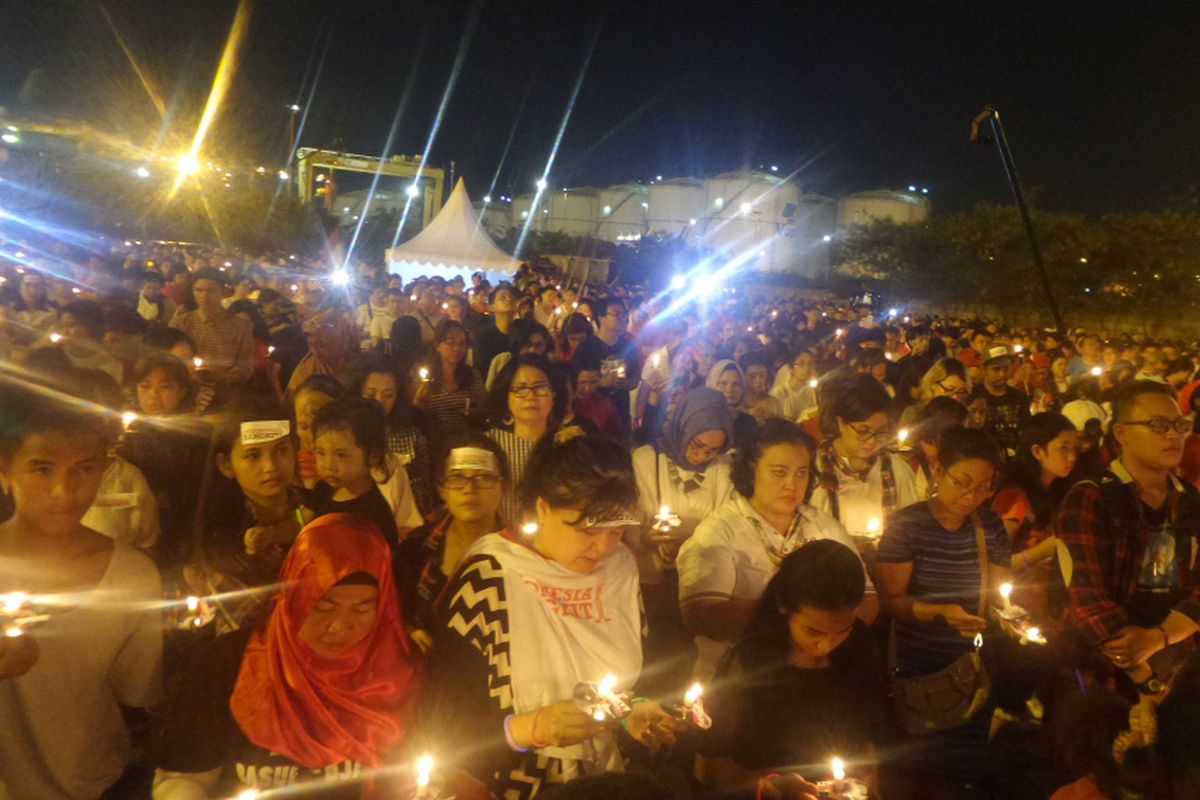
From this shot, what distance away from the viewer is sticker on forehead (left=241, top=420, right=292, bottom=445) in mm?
3328

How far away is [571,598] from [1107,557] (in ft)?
7.26

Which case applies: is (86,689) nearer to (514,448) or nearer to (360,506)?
(360,506)

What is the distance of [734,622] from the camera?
9.75ft

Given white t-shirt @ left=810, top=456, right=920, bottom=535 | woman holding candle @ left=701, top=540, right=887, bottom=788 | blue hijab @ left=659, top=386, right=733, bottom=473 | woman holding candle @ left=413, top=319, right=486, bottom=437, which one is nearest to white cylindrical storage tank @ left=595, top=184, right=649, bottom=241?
woman holding candle @ left=413, top=319, right=486, bottom=437

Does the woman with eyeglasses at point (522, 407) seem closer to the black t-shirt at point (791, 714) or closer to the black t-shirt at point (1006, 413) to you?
the black t-shirt at point (791, 714)

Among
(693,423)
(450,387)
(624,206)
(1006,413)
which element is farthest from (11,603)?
(624,206)

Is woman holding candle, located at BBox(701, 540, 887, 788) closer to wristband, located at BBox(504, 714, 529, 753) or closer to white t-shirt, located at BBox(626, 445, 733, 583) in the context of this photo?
wristband, located at BBox(504, 714, 529, 753)

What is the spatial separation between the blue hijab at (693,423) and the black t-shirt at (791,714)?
176 centimetres

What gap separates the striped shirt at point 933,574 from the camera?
3125mm

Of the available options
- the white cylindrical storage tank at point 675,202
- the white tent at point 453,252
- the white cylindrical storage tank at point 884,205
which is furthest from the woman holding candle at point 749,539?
the white cylindrical storage tank at point 675,202

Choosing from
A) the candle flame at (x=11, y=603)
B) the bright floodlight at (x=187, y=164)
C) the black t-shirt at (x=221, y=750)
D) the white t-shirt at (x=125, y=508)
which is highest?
the bright floodlight at (x=187, y=164)

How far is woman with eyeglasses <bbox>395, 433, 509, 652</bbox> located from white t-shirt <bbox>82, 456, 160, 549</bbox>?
1.08m

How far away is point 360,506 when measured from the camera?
Result: 3.39m

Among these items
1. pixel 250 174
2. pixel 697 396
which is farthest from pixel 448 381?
pixel 250 174
